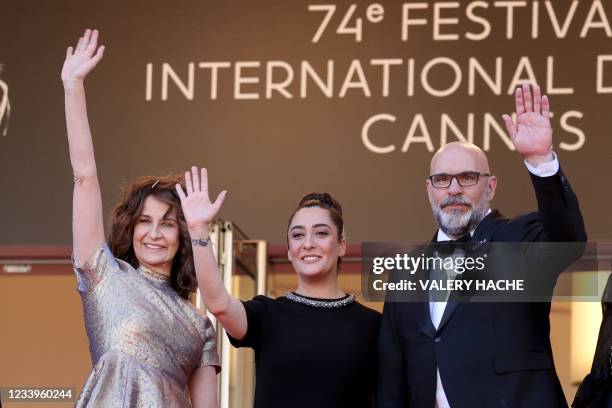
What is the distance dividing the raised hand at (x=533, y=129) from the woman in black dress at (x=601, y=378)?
71cm

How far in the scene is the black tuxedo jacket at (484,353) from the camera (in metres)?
4.71

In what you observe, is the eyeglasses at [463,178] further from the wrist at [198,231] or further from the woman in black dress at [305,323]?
the wrist at [198,231]

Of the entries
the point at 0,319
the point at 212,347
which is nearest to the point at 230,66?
the point at 0,319

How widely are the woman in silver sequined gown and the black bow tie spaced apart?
32.3 inches

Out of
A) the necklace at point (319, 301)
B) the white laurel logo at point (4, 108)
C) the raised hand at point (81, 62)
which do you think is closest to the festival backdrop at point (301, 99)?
the white laurel logo at point (4, 108)

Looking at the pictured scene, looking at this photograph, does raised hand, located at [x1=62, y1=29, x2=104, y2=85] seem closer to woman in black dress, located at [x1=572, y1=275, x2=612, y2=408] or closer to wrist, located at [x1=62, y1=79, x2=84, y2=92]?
wrist, located at [x1=62, y1=79, x2=84, y2=92]

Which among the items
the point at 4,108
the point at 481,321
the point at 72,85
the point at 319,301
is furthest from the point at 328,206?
the point at 4,108

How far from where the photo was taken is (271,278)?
7996 mm

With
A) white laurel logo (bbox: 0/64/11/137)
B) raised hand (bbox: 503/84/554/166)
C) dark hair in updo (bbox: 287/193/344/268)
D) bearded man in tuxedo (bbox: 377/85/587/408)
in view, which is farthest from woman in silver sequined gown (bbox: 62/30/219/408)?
white laurel logo (bbox: 0/64/11/137)

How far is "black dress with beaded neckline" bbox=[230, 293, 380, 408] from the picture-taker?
4965 mm

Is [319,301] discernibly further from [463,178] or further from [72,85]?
[72,85]

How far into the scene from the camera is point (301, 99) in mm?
7598

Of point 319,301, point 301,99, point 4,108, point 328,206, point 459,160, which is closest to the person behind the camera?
point 459,160

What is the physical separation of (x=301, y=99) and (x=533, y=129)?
3.06 metres
